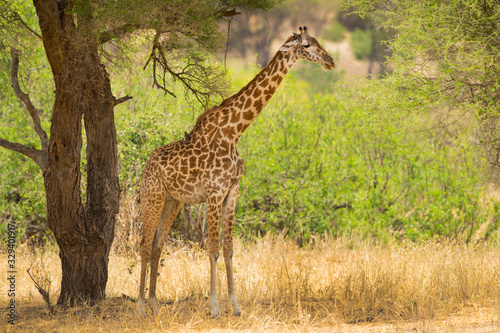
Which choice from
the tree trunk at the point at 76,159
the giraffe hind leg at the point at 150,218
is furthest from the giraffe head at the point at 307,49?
the tree trunk at the point at 76,159

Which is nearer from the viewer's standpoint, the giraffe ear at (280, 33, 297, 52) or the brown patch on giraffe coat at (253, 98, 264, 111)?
the giraffe ear at (280, 33, 297, 52)

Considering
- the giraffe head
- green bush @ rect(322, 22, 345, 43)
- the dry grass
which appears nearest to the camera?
the dry grass

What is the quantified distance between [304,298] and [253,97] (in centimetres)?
265

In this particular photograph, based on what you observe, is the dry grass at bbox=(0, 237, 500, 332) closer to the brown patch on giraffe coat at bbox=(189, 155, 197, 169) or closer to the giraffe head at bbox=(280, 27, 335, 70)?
the brown patch on giraffe coat at bbox=(189, 155, 197, 169)

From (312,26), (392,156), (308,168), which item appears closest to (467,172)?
(392,156)

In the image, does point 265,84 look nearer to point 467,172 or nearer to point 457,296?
point 457,296

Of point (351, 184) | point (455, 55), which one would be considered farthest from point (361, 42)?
point (455, 55)

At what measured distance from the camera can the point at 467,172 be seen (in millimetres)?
11516

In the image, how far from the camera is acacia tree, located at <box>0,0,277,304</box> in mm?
6289

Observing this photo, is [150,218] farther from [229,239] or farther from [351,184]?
[351,184]

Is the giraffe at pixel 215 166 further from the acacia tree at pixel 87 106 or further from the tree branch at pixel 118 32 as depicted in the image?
the tree branch at pixel 118 32

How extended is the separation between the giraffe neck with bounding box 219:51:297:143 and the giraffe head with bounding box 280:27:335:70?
0.31ft

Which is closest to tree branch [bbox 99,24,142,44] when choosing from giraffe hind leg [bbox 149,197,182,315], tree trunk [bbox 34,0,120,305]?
tree trunk [bbox 34,0,120,305]

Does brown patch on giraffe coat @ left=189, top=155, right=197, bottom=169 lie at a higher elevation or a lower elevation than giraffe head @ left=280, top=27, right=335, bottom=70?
lower
